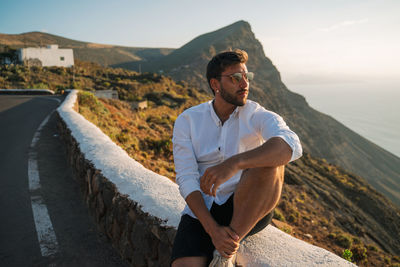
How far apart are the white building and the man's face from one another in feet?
180

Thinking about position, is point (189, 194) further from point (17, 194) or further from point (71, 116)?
point (71, 116)

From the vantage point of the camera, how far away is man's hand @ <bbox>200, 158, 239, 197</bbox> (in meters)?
1.81

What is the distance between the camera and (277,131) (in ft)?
6.28

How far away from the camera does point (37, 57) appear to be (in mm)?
48625

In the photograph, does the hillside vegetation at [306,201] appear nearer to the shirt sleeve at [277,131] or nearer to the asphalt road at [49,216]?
the asphalt road at [49,216]

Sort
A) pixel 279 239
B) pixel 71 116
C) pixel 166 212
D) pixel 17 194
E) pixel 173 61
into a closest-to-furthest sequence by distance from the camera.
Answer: pixel 279 239 → pixel 166 212 → pixel 17 194 → pixel 71 116 → pixel 173 61

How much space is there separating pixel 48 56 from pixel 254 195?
184 feet

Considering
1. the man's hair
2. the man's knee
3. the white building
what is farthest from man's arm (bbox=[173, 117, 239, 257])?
the white building

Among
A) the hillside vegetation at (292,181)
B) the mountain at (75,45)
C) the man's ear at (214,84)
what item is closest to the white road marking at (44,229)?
the man's ear at (214,84)

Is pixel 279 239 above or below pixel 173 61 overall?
below

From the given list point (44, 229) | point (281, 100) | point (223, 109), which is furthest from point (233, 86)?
point (281, 100)

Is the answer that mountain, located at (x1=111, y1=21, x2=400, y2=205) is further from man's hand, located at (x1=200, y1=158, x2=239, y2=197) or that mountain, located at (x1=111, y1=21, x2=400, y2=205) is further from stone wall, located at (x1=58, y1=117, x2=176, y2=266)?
man's hand, located at (x1=200, y1=158, x2=239, y2=197)

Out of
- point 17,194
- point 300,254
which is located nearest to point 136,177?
point 300,254

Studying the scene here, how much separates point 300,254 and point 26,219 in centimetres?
330
